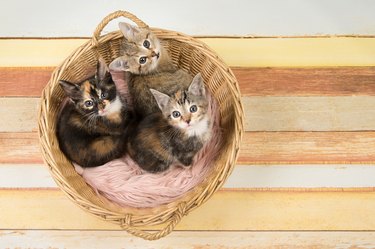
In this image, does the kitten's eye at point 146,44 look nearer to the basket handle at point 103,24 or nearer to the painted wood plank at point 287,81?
the basket handle at point 103,24

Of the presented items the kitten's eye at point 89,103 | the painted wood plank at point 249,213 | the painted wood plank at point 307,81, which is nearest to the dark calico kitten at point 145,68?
the kitten's eye at point 89,103

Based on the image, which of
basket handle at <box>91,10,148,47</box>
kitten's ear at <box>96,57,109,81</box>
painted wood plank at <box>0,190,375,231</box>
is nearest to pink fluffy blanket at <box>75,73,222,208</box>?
painted wood plank at <box>0,190,375,231</box>

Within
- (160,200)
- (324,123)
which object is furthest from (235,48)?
(160,200)

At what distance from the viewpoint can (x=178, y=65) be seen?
6.20 ft

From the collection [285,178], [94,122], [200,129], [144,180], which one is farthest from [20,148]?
[285,178]

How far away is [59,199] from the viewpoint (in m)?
1.82

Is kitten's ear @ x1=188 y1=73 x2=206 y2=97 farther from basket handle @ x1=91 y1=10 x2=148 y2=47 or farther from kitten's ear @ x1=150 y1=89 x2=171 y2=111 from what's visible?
basket handle @ x1=91 y1=10 x2=148 y2=47

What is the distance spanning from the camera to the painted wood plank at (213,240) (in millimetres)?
1742

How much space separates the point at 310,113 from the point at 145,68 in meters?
0.75

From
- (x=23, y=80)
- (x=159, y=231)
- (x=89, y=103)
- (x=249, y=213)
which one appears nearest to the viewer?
(x=159, y=231)

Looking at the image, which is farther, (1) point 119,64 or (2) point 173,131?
(1) point 119,64

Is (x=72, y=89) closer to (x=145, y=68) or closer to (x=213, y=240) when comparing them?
(x=145, y=68)

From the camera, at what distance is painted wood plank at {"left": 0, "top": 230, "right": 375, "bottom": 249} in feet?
5.72

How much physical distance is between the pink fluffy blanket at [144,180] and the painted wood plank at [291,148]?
0.68ft
